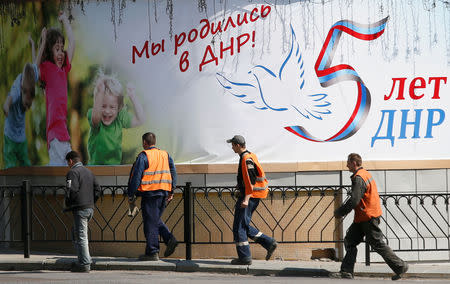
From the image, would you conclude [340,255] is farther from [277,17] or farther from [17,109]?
[17,109]

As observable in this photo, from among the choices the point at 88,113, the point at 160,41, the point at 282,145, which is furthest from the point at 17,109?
the point at 282,145

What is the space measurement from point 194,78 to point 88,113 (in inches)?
73.6

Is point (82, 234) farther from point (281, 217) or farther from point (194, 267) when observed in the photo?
point (281, 217)

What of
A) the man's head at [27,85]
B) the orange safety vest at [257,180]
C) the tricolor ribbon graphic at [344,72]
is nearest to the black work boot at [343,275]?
the orange safety vest at [257,180]

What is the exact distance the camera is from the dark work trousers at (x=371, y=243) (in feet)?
41.4

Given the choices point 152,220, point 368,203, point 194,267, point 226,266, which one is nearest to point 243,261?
point 226,266

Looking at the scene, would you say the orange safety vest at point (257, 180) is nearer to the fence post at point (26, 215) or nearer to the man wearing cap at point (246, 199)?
the man wearing cap at point (246, 199)

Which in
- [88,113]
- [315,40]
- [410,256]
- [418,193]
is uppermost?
[315,40]

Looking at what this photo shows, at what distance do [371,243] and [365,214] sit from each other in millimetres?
391

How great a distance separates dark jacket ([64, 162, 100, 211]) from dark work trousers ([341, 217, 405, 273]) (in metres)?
3.56

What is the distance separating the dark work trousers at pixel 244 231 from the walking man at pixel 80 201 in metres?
2.01

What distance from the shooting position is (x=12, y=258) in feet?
48.8

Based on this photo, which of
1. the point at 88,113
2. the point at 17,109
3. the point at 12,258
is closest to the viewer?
the point at 12,258

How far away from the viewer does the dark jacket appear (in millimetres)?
13445
